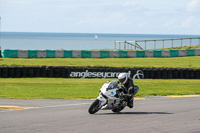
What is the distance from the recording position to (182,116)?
40.3 feet

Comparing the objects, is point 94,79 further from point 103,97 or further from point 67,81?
point 103,97

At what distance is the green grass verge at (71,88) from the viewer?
61.5 feet

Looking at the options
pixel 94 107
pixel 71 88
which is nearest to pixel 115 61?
pixel 71 88

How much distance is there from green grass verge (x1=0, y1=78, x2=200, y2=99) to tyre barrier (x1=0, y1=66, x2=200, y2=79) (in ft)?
2.10

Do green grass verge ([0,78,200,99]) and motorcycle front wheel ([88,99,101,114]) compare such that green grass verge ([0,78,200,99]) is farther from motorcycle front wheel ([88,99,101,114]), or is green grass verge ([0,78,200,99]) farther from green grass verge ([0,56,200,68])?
green grass verge ([0,56,200,68])

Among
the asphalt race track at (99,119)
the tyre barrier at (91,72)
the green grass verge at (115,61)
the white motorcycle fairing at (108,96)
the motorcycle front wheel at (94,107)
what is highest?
the green grass verge at (115,61)

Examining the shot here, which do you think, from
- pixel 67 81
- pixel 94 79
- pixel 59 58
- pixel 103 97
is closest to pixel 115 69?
pixel 94 79

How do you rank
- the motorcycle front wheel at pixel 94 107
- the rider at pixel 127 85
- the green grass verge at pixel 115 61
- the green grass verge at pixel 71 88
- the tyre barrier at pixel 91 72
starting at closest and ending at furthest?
the motorcycle front wheel at pixel 94 107
the rider at pixel 127 85
the green grass verge at pixel 71 88
the tyre barrier at pixel 91 72
the green grass verge at pixel 115 61

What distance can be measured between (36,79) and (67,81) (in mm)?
2205

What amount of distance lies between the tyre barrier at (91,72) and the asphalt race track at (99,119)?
34.8 ft

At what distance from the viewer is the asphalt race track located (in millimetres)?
9914

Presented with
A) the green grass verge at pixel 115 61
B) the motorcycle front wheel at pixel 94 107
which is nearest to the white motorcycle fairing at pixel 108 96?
the motorcycle front wheel at pixel 94 107

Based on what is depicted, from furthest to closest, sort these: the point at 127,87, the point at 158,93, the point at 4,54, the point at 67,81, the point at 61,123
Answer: the point at 4,54, the point at 67,81, the point at 158,93, the point at 127,87, the point at 61,123

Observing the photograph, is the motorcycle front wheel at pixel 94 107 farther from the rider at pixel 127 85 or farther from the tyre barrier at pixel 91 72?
the tyre barrier at pixel 91 72
